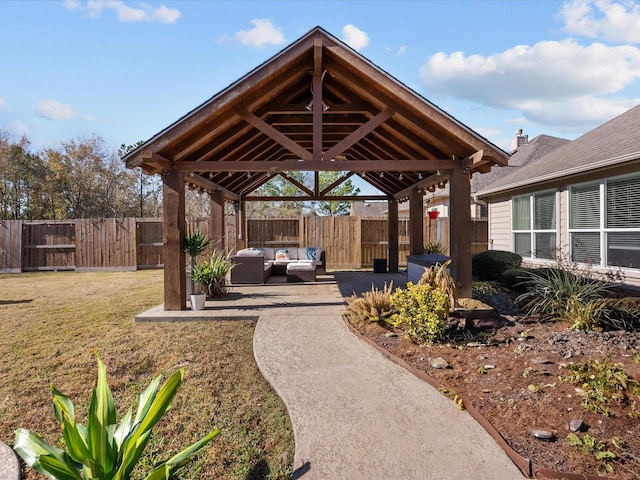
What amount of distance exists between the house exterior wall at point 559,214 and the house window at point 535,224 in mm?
152

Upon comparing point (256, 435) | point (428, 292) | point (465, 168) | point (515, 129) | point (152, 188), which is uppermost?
point (515, 129)

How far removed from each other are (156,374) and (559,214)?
28.9ft

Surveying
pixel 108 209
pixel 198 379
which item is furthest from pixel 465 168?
pixel 108 209

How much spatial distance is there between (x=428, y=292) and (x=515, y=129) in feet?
68.9

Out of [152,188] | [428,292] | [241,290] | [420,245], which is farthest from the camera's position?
[152,188]

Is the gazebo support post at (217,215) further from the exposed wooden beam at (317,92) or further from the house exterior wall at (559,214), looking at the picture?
the house exterior wall at (559,214)

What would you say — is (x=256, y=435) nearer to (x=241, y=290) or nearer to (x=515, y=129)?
(x=241, y=290)

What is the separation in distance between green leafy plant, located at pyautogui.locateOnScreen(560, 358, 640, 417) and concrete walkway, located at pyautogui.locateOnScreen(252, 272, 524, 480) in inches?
40.8

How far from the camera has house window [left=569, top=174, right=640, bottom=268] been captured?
272 inches

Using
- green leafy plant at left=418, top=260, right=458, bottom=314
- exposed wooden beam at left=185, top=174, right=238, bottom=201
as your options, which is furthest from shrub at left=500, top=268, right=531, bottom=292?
exposed wooden beam at left=185, top=174, right=238, bottom=201

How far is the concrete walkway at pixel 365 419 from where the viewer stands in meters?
2.52

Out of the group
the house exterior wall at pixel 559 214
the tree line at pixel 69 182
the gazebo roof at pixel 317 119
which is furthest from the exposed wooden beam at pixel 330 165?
the tree line at pixel 69 182

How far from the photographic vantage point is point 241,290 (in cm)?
897

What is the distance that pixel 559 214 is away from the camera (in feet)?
28.8
